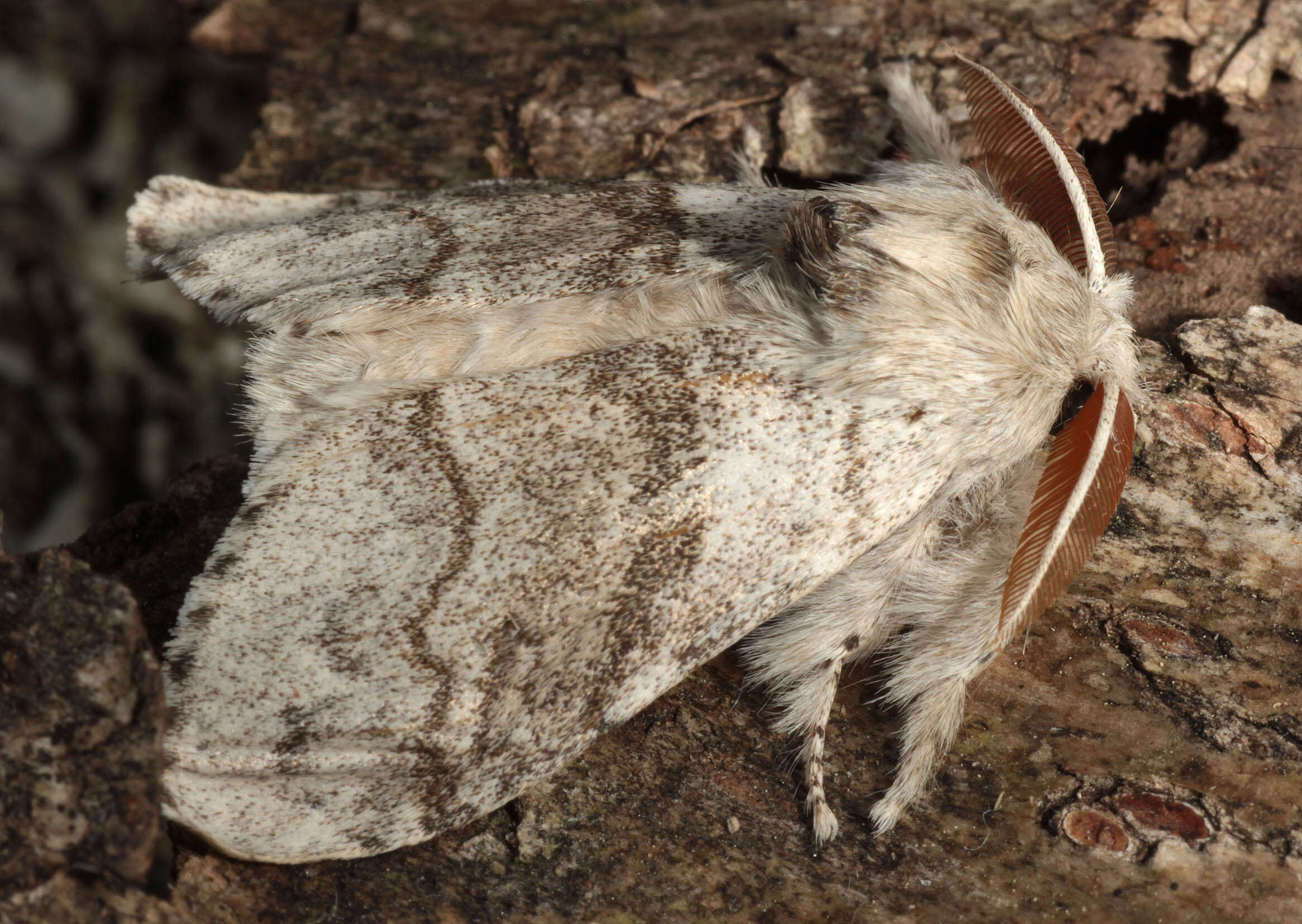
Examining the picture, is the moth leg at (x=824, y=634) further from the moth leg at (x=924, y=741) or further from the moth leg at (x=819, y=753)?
the moth leg at (x=924, y=741)

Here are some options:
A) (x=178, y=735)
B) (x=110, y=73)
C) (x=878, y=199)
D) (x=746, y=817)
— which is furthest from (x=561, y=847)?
(x=110, y=73)

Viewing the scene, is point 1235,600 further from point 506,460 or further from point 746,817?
point 506,460

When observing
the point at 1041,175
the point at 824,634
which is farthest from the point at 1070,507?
the point at 1041,175

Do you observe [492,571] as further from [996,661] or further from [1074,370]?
[1074,370]

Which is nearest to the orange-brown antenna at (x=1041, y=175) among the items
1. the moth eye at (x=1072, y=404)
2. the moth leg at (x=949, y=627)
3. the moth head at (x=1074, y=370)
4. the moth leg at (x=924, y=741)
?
the moth head at (x=1074, y=370)

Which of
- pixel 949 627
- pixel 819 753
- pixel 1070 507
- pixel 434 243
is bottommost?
pixel 819 753

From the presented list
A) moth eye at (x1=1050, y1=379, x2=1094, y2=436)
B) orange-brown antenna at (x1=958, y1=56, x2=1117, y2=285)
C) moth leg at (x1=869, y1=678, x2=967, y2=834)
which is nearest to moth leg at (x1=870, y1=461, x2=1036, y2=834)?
moth leg at (x1=869, y1=678, x2=967, y2=834)
